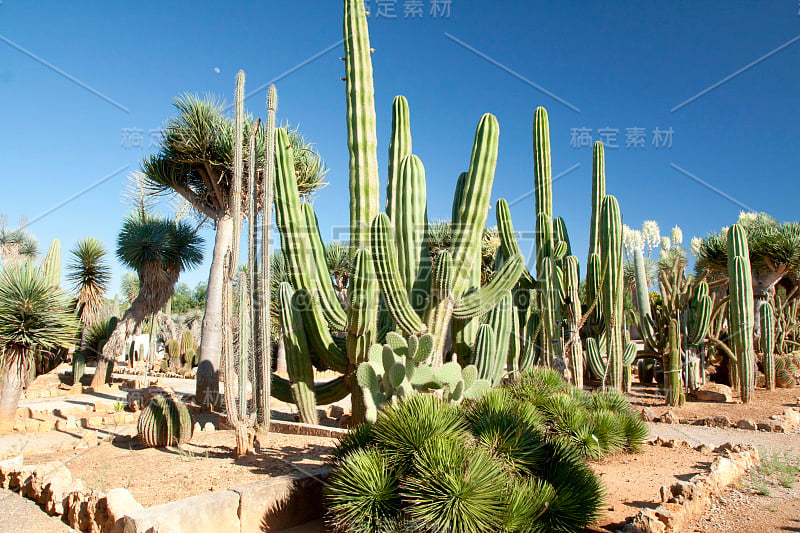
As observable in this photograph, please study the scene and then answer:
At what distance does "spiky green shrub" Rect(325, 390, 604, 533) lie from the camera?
3.46 m

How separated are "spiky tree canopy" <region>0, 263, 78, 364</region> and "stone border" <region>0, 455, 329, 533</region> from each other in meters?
4.14

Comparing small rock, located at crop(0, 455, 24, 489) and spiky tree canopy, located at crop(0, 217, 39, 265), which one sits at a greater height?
spiky tree canopy, located at crop(0, 217, 39, 265)

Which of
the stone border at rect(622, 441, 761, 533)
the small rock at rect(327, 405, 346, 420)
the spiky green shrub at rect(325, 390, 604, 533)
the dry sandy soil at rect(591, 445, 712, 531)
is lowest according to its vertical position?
the small rock at rect(327, 405, 346, 420)

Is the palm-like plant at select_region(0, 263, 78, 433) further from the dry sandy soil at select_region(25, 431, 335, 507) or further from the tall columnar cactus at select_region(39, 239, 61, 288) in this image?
the tall columnar cactus at select_region(39, 239, 61, 288)

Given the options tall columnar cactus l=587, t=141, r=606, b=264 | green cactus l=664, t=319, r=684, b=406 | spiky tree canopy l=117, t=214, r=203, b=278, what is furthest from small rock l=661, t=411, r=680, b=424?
spiky tree canopy l=117, t=214, r=203, b=278

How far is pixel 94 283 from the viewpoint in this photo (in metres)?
15.3

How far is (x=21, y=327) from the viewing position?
26.8ft

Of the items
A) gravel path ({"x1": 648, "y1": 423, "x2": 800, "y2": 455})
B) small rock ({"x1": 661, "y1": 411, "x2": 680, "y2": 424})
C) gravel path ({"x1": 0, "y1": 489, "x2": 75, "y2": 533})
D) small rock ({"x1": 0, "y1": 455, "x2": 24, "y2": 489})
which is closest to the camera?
gravel path ({"x1": 0, "y1": 489, "x2": 75, "y2": 533})

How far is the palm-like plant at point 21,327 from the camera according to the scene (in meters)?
8.13

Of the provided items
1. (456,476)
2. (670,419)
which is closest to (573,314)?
(670,419)

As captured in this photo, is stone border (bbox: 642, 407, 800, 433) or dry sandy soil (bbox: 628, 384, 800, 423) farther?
dry sandy soil (bbox: 628, 384, 800, 423)

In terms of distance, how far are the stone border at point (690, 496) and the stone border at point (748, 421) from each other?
2673mm

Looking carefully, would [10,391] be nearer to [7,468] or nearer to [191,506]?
[7,468]

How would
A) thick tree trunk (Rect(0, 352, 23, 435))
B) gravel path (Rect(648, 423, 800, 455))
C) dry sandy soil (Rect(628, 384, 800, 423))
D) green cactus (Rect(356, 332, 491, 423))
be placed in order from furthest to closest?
dry sandy soil (Rect(628, 384, 800, 423)) → thick tree trunk (Rect(0, 352, 23, 435)) → gravel path (Rect(648, 423, 800, 455)) → green cactus (Rect(356, 332, 491, 423))
